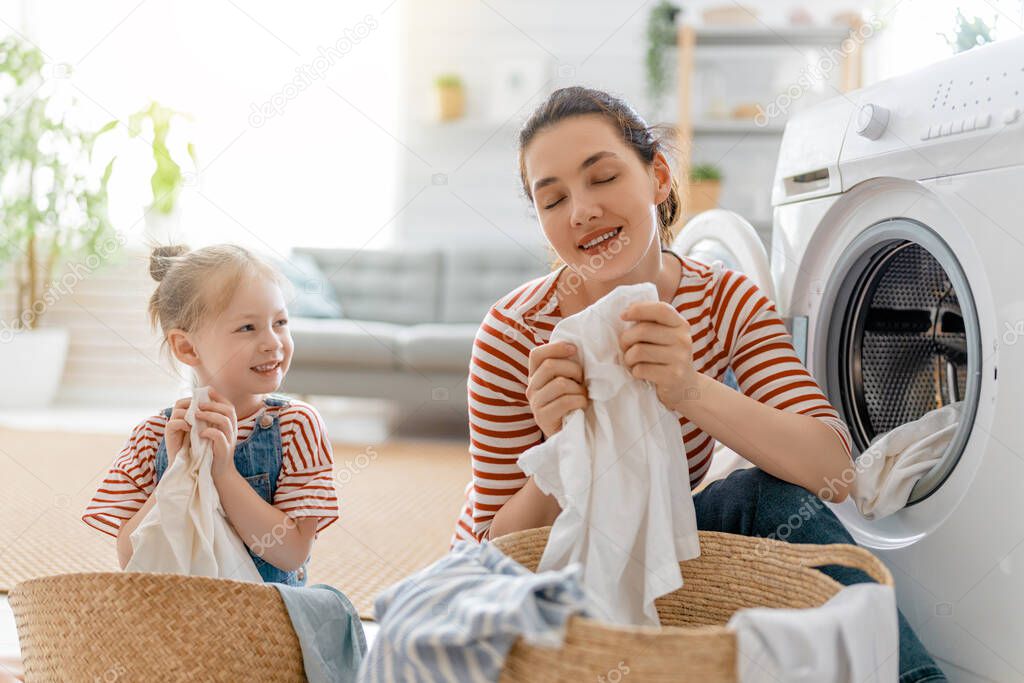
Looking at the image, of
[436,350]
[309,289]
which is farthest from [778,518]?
[309,289]

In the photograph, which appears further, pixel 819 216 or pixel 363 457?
pixel 363 457

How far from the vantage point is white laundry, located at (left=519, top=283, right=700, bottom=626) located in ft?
3.08

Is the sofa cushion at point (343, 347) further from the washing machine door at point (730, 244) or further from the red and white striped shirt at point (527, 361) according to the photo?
the red and white striped shirt at point (527, 361)

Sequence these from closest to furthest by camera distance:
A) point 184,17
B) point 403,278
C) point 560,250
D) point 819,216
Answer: point 560,250 < point 819,216 < point 403,278 < point 184,17

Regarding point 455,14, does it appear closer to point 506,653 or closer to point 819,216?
point 819,216

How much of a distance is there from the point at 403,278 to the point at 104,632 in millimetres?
2913

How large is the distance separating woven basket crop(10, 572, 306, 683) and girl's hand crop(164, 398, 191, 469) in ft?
0.63

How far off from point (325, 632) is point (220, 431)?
280mm

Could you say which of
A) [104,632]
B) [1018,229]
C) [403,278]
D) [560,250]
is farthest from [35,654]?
[403,278]

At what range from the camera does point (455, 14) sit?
14.0ft

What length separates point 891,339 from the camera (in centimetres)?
138

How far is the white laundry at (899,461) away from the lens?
1.12m

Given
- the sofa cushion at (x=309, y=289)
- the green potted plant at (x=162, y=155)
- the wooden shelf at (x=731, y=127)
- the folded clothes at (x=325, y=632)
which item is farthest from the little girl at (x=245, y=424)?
the wooden shelf at (x=731, y=127)

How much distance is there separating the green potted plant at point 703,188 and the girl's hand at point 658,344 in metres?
3.04
